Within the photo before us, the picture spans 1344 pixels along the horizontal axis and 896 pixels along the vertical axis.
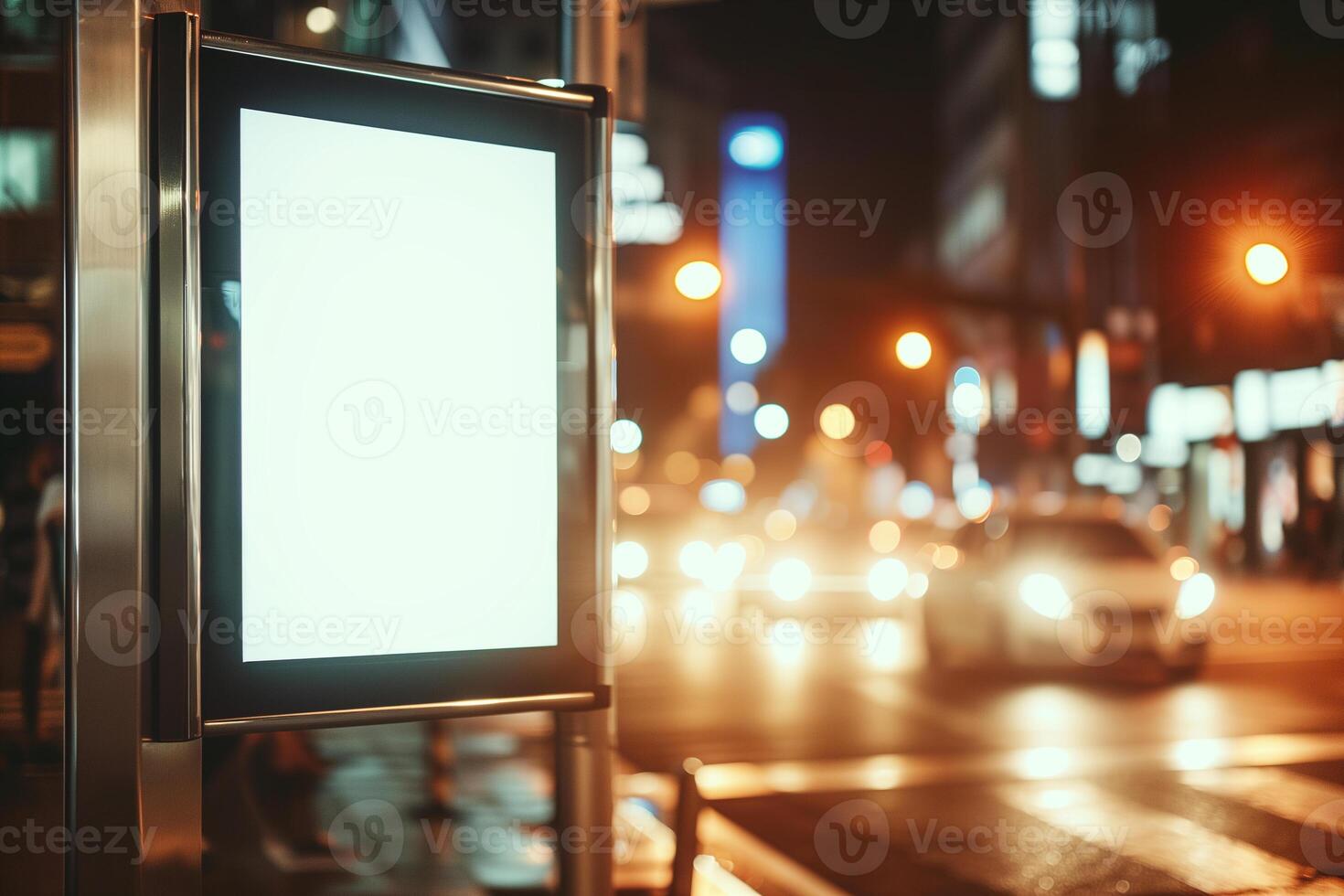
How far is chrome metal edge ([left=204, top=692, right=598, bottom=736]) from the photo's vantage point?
10.5 ft

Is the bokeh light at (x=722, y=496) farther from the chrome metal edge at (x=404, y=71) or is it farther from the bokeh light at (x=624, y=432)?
the chrome metal edge at (x=404, y=71)

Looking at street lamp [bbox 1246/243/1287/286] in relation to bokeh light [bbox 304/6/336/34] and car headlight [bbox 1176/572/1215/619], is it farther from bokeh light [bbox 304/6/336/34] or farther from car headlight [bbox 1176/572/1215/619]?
bokeh light [bbox 304/6/336/34]

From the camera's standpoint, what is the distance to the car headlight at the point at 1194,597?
13148 mm

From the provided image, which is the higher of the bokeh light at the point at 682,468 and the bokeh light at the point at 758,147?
the bokeh light at the point at 758,147

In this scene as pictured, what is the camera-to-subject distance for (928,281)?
1415cm

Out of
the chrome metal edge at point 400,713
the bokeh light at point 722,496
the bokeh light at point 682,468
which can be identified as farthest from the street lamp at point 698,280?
the bokeh light at point 682,468

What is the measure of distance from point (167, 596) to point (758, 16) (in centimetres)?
1843

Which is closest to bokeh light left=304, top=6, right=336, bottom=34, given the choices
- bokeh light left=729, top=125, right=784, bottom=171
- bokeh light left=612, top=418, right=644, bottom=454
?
bokeh light left=729, top=125, right=784, bottom=171

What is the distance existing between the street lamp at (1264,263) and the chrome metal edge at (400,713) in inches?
426

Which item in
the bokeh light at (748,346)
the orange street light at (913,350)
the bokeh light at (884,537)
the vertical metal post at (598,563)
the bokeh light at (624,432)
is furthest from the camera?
the bokeh light at (884,537)

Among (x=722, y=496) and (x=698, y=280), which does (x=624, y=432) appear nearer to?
(x=722, y=496)

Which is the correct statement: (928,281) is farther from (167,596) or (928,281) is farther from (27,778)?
(167,596)

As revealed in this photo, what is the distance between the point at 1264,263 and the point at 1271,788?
5959 mm

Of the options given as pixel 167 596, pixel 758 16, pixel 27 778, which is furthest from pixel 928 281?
pixel 167 596
